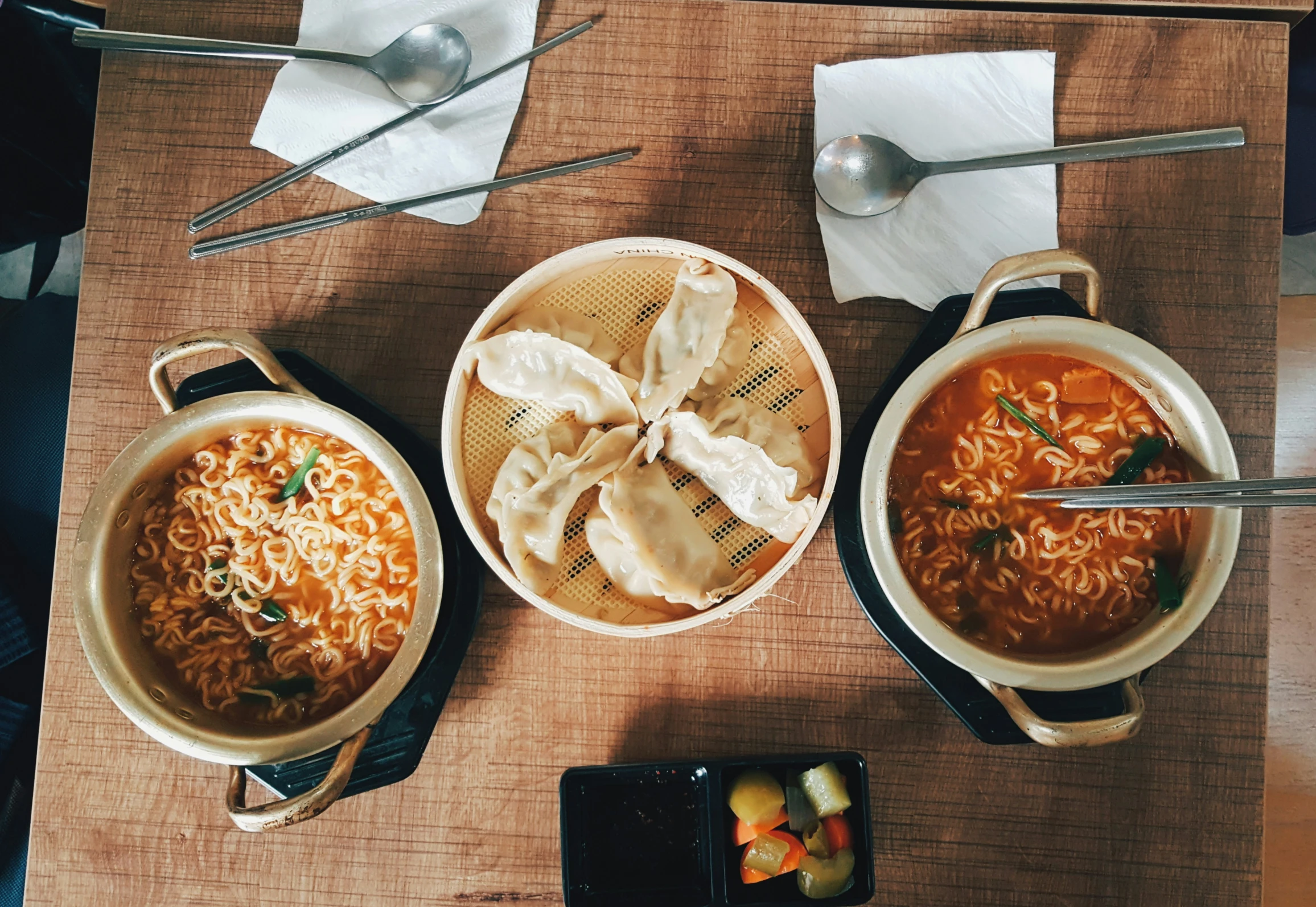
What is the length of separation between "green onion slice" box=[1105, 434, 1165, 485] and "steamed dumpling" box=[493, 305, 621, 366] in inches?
35.7

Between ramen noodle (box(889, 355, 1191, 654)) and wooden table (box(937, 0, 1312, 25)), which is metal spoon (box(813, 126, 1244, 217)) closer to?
wooden table (box(937, 0, 1312, 25))

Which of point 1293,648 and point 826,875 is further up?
point 1293,648

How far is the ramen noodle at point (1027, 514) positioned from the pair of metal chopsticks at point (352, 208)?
1.03m

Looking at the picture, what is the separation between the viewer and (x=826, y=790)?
1703 mm

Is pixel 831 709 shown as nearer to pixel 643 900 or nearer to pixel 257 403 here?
pixel 643 900

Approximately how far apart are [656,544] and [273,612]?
863mm

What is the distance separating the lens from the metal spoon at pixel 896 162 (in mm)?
1890

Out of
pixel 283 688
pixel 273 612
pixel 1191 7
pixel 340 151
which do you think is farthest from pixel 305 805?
pixel 1191 7

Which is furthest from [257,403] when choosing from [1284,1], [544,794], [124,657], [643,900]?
[1284,1]

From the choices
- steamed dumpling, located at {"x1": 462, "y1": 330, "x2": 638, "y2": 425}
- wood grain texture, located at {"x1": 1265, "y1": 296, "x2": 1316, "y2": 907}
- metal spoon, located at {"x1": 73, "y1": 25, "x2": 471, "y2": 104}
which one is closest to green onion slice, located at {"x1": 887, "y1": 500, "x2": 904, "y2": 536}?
steamed dumpling, located at {"x1": 462, "y1": 330, "x2": 638, "y2": 425}

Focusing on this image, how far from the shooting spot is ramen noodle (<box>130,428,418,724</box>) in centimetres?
176

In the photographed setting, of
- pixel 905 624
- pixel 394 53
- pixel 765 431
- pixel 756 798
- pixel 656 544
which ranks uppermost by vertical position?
pixel 394 53

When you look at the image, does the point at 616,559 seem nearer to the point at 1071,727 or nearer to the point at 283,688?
the point at 283,688

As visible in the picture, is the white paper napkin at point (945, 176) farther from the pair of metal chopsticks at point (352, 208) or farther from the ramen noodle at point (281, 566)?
the ramen noodle at point (281, 566)
